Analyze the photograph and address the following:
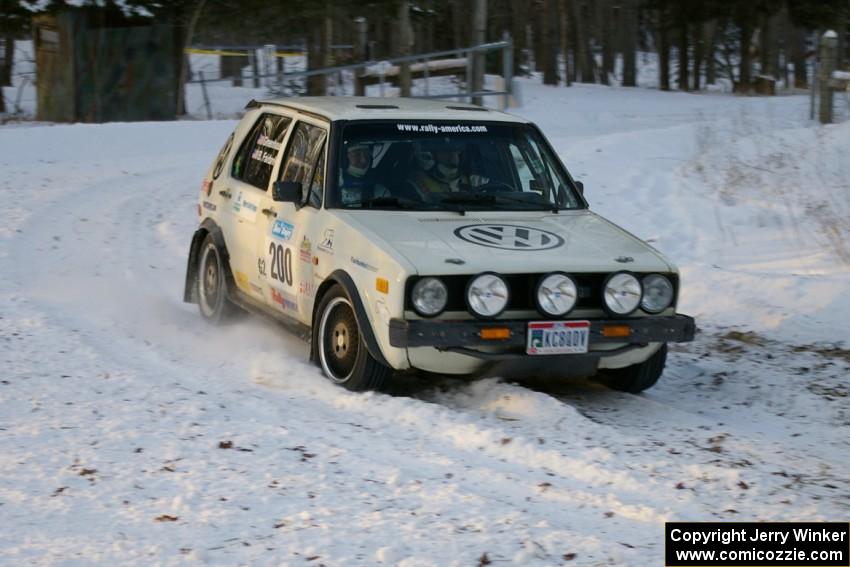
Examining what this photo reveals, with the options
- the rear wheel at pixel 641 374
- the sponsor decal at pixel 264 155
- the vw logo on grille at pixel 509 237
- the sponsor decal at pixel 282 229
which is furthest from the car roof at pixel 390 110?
the rear wheel at pixel 641 374

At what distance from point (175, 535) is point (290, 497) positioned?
60 cm

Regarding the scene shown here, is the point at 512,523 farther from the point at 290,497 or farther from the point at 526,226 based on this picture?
the point at 526,226

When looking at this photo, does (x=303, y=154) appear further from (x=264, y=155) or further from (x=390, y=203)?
(x=390, y=203)

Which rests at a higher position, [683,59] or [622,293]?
[683,59]

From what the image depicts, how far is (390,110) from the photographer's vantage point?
8.30 metres

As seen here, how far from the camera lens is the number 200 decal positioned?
26.6 ft

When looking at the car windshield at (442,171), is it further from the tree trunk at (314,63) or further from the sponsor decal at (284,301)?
the tree trunk at (314,63)

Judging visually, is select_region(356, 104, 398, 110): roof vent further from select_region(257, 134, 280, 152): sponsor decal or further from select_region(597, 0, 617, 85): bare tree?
select_region(597, 0, 617, 85): bare tree

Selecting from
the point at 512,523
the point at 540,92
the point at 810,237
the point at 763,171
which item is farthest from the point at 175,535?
the point at 540,92

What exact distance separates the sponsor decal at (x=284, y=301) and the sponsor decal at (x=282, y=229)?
14.2 inches

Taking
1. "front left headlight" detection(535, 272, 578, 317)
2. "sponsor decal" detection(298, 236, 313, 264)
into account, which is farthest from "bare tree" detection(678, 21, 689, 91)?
"front left headlight" detection(535, 272, 578, 317)

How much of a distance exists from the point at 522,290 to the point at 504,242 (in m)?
0.38

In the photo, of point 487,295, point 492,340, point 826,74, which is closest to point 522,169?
point 487,295

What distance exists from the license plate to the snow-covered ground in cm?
29
